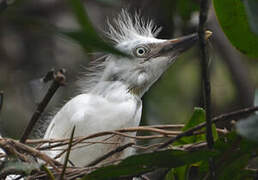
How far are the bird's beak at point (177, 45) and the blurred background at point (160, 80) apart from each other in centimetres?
50

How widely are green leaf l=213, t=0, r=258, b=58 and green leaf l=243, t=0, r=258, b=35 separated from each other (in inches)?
14.5

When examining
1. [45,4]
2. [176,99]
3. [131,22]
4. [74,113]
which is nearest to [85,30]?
[74,113]

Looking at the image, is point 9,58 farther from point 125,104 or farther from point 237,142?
point 237,142

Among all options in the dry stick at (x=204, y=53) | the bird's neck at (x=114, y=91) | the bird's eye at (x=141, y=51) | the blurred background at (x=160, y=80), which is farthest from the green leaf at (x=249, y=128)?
the blurred background at (x=160, y=80)

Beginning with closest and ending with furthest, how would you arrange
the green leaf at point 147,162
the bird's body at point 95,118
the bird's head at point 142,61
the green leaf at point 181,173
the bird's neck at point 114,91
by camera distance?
the green leaf at point 147,162 < the green leaf at point 181,173 < the bird's body at point 95,118 < the bird's neck at point 114,91 < the bird's head at point 142,61

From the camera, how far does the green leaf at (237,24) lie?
1.71 metres

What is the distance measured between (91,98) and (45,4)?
2.66 meters

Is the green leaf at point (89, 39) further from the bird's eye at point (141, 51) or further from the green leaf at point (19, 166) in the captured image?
the bird's eye at point (141, 51)

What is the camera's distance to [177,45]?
268 cm

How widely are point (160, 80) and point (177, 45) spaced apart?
1515mm

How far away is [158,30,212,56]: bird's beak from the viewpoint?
2.61 meters

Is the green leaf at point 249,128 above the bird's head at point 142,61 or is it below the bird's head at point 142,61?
below

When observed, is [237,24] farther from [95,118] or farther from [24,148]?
[95,118]

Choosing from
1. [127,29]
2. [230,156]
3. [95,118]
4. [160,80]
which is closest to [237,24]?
[230,156]
